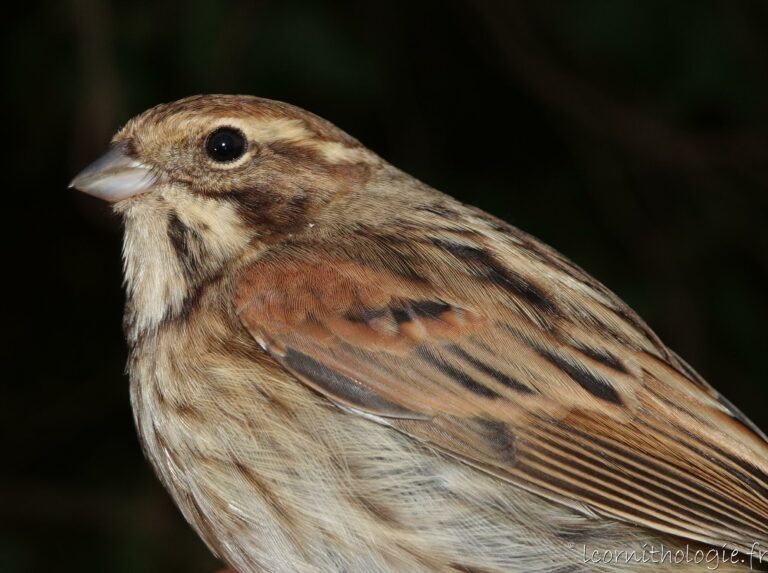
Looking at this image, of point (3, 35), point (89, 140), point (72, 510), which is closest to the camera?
point (89, 140)

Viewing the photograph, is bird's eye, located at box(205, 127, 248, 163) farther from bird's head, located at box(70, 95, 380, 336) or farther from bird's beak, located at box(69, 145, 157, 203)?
bird's beak, located at box(69, 145, 157, 203)

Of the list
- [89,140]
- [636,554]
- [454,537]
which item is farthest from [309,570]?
[89,140]

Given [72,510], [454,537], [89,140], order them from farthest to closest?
1. [72,510]
2. [89,140]
3. [454,537]

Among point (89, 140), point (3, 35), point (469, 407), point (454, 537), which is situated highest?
point (3, 35)

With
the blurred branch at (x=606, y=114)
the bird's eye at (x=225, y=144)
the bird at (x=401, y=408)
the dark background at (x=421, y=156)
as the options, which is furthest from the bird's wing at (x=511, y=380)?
the blurred branch at (x=606, y=114)

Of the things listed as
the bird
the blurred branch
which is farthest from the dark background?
the bird

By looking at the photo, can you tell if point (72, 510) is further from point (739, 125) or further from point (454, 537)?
point (739, 125)

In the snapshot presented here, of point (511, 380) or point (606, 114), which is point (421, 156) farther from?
point (511, 380)

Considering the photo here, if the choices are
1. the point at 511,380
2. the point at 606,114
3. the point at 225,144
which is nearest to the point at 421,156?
the point at 606,114

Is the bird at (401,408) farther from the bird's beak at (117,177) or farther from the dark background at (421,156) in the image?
the dark background at (421,156)
